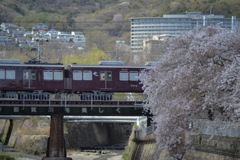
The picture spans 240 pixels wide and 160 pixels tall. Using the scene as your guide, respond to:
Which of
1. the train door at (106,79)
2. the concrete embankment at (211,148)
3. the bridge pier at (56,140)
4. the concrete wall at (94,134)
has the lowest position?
the concrete wall at (94,134)

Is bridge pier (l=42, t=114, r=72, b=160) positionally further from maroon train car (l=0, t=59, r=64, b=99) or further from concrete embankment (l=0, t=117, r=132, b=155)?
concrete embankment (l=0, t=117, r=132, b=155)

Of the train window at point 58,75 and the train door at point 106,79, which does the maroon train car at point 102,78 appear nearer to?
the train door at point 106,79

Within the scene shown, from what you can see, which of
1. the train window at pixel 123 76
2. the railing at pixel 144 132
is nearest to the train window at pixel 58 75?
the train window at pixel 123 76

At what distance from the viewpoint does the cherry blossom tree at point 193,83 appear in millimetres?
38938

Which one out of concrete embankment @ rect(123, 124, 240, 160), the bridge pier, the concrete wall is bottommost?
the concrete wall

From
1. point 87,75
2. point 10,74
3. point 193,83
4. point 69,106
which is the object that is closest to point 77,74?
point 87,75

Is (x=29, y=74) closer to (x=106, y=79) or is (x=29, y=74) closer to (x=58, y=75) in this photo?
(x=58, y=75)

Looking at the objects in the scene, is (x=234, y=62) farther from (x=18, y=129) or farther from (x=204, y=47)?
(x=18, y=129)

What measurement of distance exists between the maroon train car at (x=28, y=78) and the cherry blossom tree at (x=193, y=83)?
59.5 feet

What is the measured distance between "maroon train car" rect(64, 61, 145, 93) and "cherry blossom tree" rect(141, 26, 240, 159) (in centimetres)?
1768

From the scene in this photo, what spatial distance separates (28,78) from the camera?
6275 cm

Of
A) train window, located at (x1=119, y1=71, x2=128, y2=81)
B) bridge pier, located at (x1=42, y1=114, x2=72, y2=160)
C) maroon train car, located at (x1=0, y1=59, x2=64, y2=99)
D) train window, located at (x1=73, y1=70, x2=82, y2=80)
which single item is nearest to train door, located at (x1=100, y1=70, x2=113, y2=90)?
train window, located at (x1=119, y1=71, x2=128, y2=81)

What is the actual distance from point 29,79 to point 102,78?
4.86 meters

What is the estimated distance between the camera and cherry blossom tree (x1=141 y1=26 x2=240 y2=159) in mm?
38938
